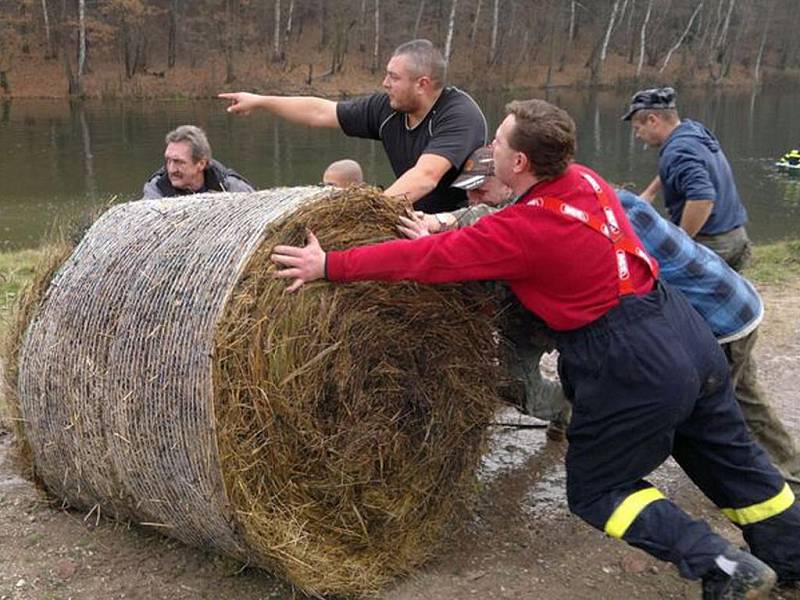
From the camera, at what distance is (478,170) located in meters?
4.35

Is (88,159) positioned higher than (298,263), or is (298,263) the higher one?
(298,263)

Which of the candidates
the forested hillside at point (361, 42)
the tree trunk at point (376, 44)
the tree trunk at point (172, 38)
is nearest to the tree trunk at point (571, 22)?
the forested hillside at point (361, 42)

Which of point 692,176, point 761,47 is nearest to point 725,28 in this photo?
point 761,47

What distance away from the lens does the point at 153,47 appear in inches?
1596

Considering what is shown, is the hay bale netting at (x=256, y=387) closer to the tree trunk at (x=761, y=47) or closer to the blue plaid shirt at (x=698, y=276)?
the blue plaid shirt at (x=698, y=276)

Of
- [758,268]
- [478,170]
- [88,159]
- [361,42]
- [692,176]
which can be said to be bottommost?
[88,159]

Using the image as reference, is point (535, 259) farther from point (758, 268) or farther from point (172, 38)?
point (172, 38)

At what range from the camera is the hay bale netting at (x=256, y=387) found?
11.2ft

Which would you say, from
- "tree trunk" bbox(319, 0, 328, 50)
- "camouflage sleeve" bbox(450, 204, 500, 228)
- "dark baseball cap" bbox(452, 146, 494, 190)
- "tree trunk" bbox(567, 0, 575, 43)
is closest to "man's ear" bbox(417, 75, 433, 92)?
"dark baseball cap" bbox(452, 146, 494, 190)

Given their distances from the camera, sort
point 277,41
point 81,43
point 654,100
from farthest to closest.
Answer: point 277,41 < point 81,43 < point 654,100

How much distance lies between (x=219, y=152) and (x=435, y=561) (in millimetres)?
21517

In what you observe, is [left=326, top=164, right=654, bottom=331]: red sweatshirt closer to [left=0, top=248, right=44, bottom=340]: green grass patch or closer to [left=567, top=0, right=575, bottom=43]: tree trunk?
[left=0, top=248, right=44, bottom=340]: green grass patch

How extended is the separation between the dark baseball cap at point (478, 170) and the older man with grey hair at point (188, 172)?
1833 millimetres

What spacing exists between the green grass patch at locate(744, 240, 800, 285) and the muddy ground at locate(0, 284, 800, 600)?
554cm
